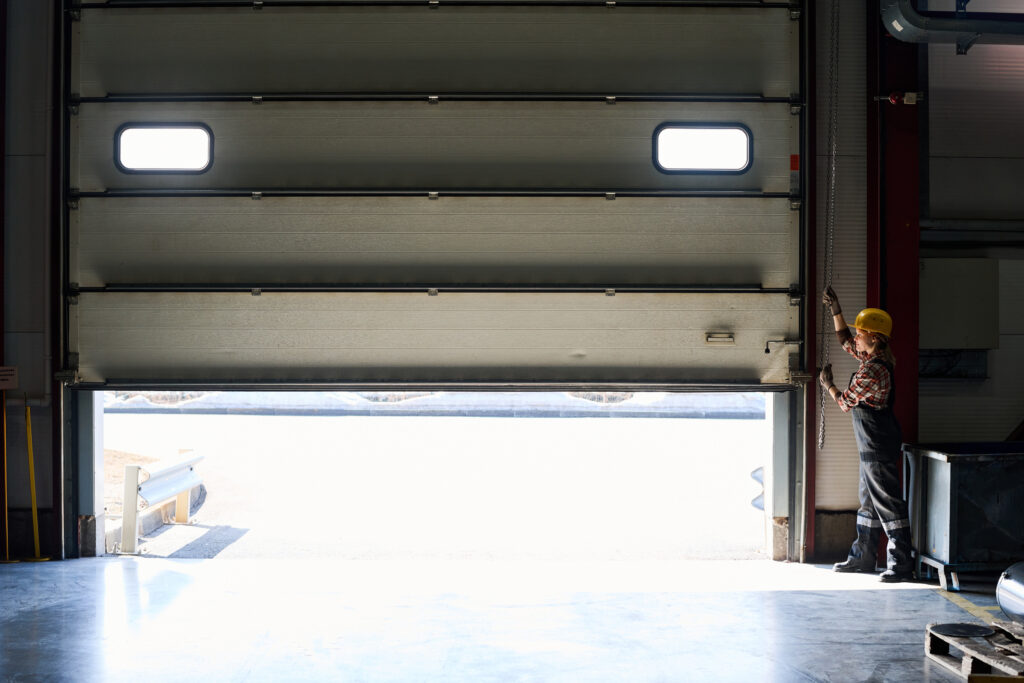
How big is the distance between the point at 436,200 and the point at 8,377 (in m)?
3.58

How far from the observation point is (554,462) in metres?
12.9

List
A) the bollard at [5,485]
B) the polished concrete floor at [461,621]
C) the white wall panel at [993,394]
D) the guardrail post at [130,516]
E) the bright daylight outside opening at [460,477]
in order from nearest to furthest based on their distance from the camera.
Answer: the polished concrete floor at [461,621], the bollard at [5,485], the white wall panel at [993,394], the guardrail post at [130,516], the bright daylight outside opening at [460,477]

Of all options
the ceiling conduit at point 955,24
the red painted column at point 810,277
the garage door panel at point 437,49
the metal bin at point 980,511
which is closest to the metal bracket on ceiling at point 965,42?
the ceiling conduit at point 955,24

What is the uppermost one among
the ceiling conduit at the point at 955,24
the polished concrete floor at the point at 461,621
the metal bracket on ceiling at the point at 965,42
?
the ceiling conduit at the point at 955,24

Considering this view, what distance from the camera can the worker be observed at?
5926mm

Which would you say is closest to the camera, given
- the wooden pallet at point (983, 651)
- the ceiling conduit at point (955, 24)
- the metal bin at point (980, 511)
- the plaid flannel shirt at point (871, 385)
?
the wooden pallet at point (983, 651)

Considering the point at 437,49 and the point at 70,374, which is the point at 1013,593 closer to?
the point at 437,49

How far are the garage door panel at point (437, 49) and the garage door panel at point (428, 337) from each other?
1.65 metres

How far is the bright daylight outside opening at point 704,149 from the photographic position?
254 inches

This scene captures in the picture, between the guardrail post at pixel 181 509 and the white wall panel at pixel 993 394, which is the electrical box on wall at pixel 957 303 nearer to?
the white wall panel at pixel 993 394

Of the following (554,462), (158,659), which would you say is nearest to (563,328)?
(158,659)

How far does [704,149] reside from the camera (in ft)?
21.2

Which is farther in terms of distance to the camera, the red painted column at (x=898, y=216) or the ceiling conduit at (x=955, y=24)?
the red painted column at (x=898, y=216)

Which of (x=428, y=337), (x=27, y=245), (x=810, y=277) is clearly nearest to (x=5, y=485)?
(x=27, y=245)
